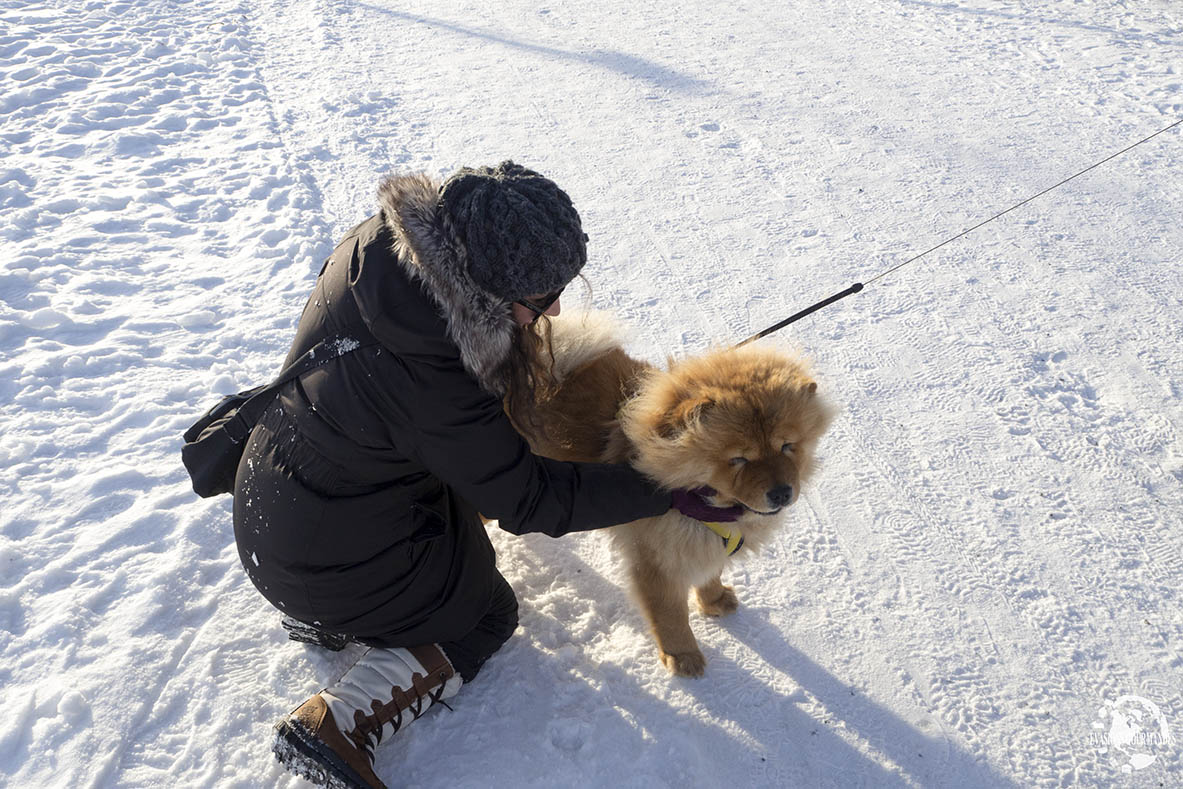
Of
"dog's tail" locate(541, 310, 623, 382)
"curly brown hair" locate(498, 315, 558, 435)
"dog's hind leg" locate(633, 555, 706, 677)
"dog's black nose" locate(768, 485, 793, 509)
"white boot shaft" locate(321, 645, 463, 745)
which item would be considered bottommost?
"dog's hind leg" locate(633, 555, 706, 677)

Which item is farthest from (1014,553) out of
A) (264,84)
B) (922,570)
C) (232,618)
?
(264,84)

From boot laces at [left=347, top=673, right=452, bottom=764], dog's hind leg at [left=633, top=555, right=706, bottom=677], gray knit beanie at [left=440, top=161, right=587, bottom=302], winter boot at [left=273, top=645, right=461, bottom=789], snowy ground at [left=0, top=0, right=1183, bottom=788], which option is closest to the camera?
gray knit beanie at [left=440, top=161, right=587, bottom=302]

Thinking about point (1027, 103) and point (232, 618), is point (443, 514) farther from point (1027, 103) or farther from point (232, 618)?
point (1027, 103)

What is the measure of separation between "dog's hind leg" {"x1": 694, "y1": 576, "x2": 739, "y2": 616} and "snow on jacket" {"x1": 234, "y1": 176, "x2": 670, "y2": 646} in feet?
1.57

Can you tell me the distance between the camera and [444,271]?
1754 millimetres

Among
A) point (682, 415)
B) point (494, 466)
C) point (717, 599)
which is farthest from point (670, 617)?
point (494, 466)

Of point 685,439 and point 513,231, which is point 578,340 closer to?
A: point 685,439

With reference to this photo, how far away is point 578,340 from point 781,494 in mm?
846

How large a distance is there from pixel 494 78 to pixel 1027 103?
12.9ft

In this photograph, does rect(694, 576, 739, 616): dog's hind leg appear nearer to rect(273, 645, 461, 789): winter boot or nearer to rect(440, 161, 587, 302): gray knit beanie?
rect(273, 645, 461, 789): winter boot

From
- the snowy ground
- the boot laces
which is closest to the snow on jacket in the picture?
the boot laces

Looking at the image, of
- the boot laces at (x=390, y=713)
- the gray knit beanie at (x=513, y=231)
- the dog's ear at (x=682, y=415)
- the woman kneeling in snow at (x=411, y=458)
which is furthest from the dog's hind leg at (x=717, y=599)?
the gray knit beanie at (x=513, y=231)

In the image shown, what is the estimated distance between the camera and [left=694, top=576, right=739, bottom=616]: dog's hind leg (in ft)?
8.50

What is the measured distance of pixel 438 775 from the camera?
2.12 meters
